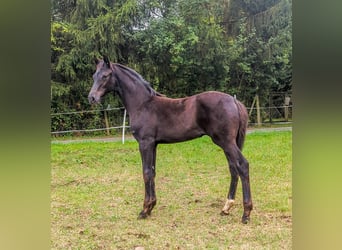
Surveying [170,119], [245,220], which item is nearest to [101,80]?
[170,119]

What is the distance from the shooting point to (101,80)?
5.18ft

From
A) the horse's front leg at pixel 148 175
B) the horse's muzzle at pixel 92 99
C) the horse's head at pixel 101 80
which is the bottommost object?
the horse's front leg at pixel 148 175

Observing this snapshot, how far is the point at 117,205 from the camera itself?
1740mm

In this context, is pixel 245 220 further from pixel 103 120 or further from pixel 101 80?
pixel 101 80

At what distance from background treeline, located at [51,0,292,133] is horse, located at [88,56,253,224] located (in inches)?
3.7

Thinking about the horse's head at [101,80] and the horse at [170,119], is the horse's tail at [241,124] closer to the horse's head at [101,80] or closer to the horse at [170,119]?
the horse at [170,119]

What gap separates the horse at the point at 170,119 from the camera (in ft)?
5.08

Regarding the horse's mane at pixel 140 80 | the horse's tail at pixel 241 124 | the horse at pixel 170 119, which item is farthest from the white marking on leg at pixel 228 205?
the horse's mane at pixel 140 80

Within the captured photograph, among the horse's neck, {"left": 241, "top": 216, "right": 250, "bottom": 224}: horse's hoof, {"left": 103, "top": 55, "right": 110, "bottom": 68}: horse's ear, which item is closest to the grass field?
{"left": 241, "top": 216, "right": 250, "bottom": 224}: horse's hoof

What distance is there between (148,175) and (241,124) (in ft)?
1.88

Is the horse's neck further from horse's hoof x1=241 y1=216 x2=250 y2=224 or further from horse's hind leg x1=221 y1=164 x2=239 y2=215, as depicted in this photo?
horse's hoof x1=241 y1=216 x2=250 y2=224
